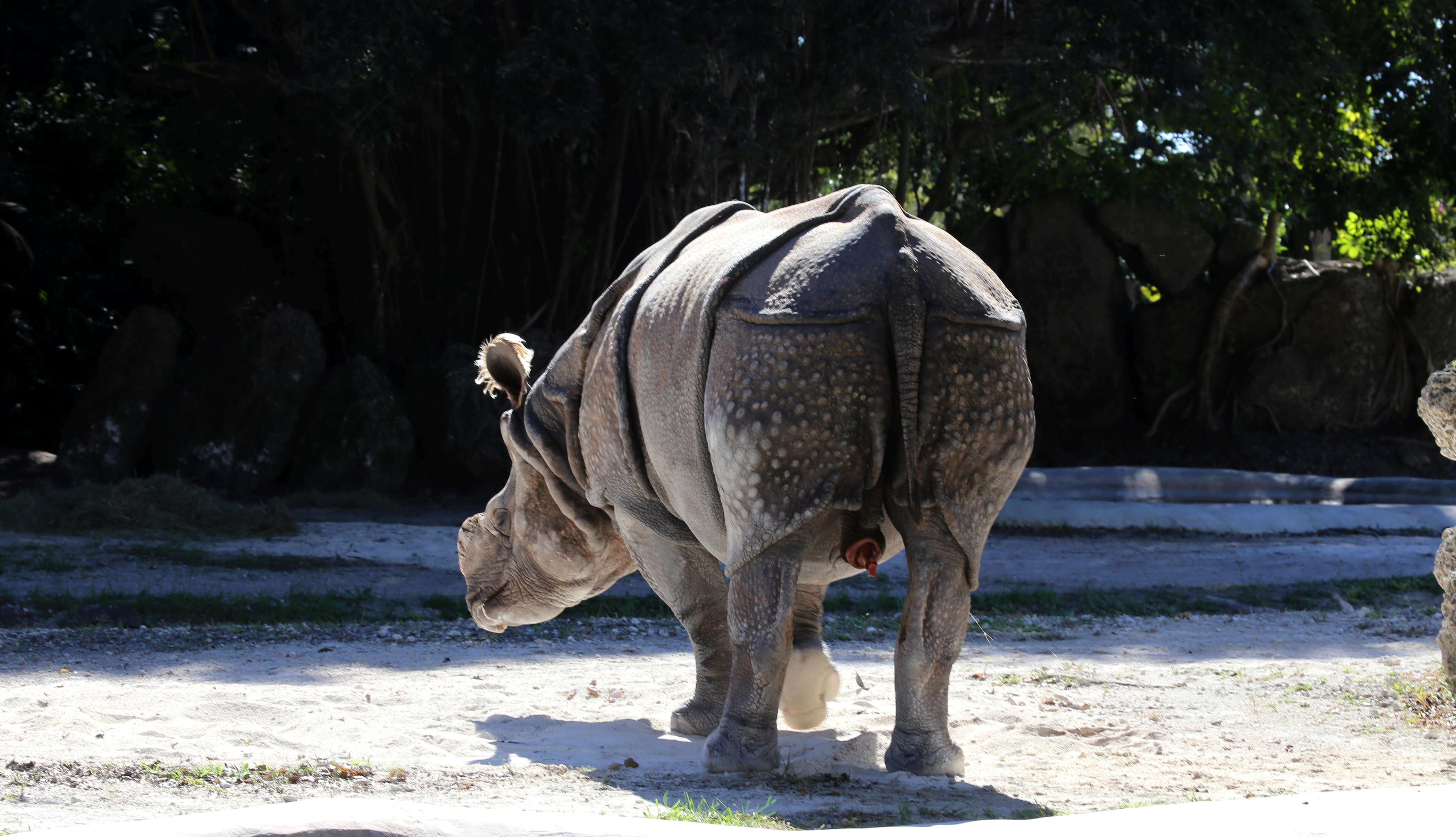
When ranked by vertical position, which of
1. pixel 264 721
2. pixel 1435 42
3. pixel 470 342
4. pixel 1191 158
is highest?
pixel 1435 42

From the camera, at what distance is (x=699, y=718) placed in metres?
4.94

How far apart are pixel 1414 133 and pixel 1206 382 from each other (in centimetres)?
366

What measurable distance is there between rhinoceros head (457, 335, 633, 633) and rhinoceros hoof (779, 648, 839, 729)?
879mm

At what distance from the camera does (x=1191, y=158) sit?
15453mm

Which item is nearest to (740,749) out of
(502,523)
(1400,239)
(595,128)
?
(502,523)

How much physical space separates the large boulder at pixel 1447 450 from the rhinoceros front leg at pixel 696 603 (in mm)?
2554

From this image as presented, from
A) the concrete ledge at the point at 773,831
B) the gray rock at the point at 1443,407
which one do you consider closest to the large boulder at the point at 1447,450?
the gray rock at the point at 1443,407

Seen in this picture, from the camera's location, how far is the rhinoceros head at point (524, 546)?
526cm

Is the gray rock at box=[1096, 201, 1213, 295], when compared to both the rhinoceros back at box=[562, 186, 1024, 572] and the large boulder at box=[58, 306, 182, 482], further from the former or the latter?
the rhinoceros back at box=[562, 186, 1024, 572]

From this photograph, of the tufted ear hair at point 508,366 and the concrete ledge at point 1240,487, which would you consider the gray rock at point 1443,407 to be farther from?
the concrete ledge at point 1240,487

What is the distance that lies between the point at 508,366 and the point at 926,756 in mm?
2332

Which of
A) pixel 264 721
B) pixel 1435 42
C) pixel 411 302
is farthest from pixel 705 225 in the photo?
pixel 1435 42

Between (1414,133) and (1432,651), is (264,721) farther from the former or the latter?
(1414,133)

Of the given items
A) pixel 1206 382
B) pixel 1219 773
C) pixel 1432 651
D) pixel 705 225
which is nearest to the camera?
pixel 1219 773
